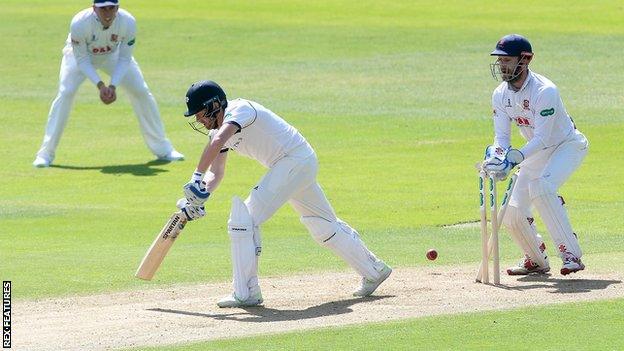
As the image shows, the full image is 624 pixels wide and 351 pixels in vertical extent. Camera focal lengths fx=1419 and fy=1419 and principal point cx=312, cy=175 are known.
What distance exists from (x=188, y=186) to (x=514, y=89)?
304 cm

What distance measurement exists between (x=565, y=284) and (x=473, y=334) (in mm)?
2338

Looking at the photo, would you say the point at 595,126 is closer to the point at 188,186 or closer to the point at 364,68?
the point at 364,68

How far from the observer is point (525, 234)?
1212 cm

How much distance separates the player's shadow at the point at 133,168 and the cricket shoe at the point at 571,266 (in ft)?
29.8

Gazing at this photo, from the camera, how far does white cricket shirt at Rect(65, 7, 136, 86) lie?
1933 cm

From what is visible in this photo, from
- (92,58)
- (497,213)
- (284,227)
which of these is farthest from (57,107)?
(497,213)

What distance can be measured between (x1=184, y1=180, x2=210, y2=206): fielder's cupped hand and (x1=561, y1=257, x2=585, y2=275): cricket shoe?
3.16 meters

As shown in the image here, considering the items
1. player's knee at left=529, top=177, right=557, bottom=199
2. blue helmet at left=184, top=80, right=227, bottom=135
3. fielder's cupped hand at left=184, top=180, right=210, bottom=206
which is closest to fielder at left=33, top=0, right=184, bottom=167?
blue helmet at left=184, top=80, right=227, bottom=135

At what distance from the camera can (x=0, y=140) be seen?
23266 mm

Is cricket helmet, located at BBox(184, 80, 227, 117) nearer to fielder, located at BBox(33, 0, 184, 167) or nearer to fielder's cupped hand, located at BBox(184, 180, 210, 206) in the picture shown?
fielder's cupped hand, located at BBox(184, 180, 210, 206)

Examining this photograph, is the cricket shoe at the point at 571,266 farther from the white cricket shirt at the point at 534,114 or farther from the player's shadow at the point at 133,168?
the player's shadow at the point at 133,168

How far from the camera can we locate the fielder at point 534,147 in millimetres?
11508

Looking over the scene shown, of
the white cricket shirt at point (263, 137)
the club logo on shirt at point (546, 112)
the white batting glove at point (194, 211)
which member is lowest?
the white batting glove at point (194, 211)

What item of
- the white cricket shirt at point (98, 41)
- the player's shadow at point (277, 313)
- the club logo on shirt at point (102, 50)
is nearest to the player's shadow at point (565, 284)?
the player's shadow at point (277, 313)
